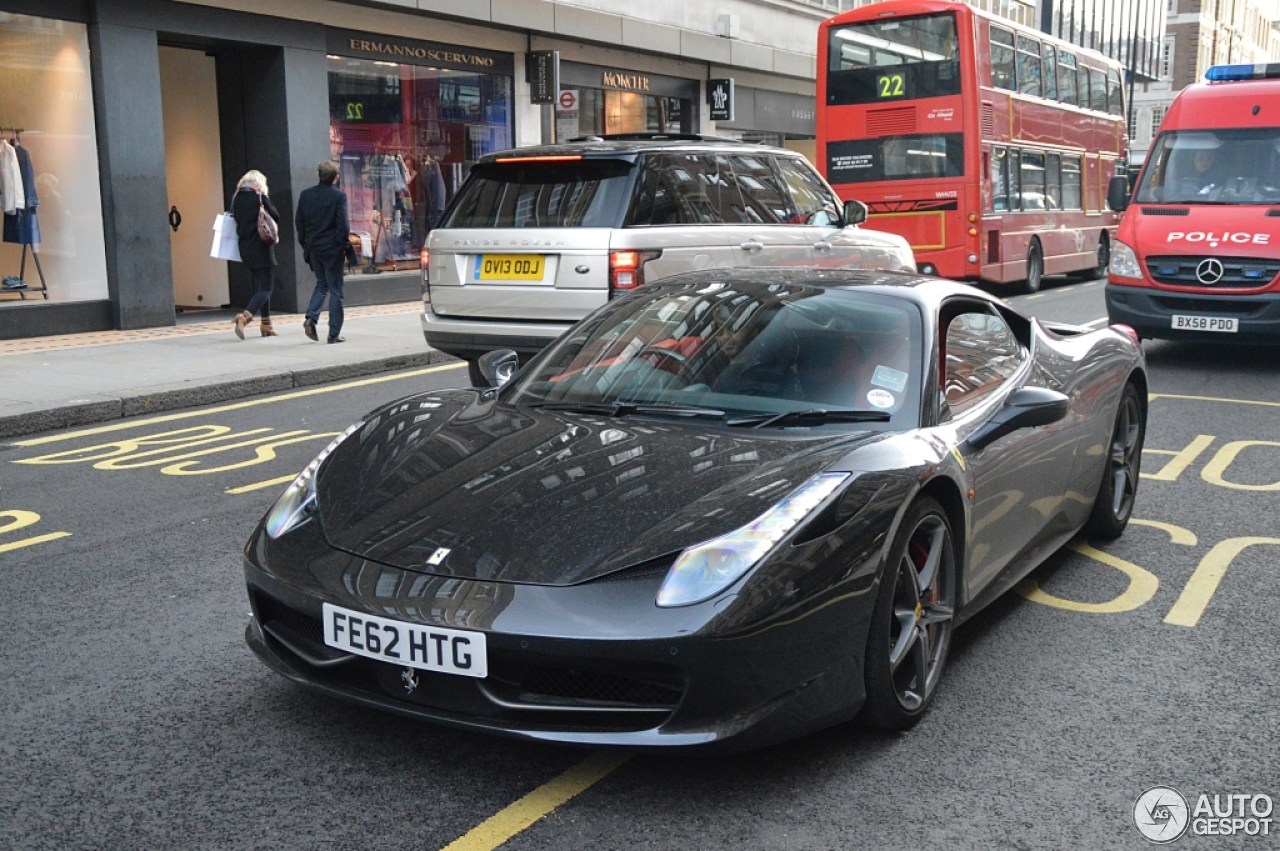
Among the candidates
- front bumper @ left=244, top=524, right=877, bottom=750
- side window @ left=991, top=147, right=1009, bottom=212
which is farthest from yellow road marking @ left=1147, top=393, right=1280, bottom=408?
side window @ left=991, top=147, right=1009, bottom=212

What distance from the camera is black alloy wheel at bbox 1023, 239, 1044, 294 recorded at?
21703 mm

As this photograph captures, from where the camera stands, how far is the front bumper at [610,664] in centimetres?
311

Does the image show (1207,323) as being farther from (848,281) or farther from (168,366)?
(168,366)

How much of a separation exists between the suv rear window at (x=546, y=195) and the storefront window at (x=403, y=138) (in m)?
9.29

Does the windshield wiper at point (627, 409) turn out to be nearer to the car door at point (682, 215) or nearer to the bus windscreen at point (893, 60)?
the car door at point (682, 215)

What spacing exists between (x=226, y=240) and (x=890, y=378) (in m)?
11.2

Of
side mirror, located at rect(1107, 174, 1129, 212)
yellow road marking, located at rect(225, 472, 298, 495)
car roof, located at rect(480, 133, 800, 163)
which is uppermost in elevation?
car roof, located at rect(480, 133, 800, 163)

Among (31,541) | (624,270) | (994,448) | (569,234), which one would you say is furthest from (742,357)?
(569,234)

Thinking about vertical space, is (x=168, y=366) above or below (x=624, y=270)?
below

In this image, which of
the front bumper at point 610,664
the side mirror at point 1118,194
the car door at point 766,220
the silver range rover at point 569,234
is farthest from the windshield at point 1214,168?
the front bumper at point 610,664

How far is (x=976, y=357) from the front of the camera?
15.5 feet

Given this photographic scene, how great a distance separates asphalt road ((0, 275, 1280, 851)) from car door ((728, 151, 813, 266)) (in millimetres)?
4740

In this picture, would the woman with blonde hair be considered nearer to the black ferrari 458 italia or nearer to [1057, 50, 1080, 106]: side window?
the black ferrari 458 italia

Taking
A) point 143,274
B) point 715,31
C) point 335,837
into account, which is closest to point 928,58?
point 715,31
